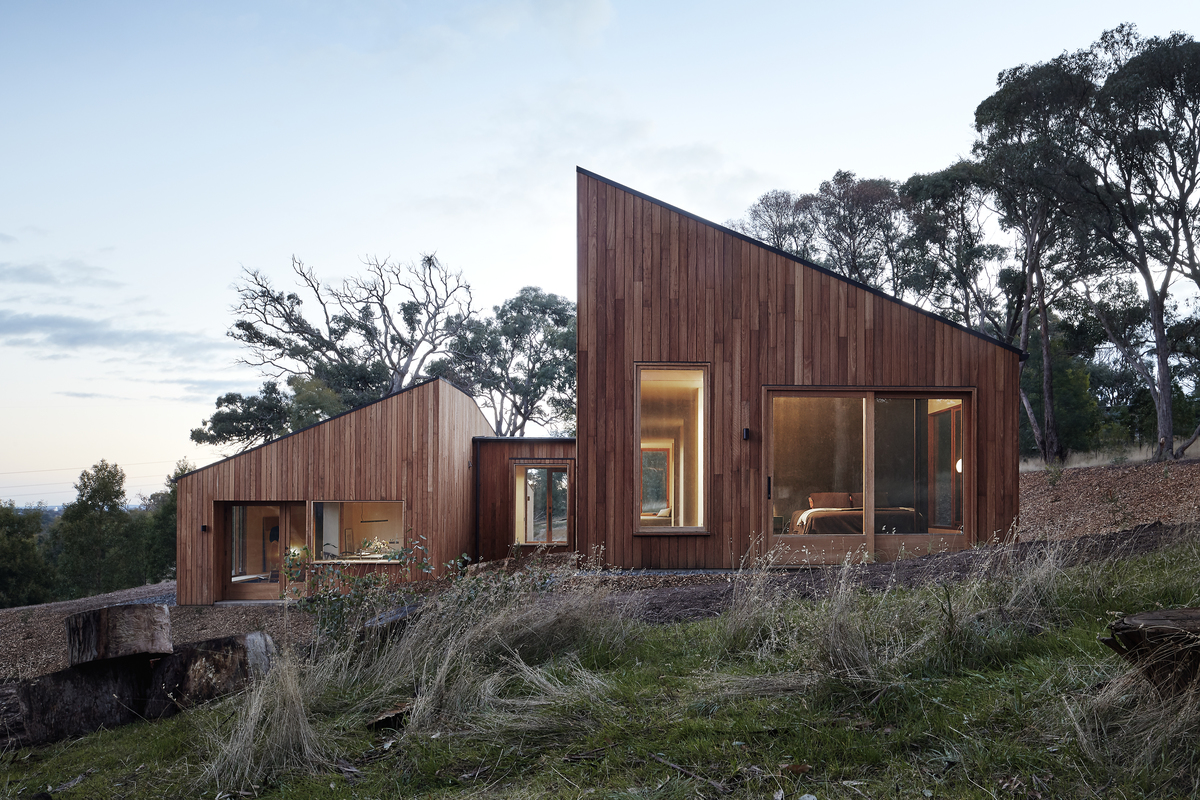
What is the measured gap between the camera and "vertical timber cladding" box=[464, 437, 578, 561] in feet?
47.4

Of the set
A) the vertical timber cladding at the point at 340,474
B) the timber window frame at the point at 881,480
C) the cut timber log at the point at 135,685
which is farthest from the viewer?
the vertical timber cladding at the point at 340,474

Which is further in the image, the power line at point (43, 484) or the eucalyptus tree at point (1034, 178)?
the power line at point (43, 484)

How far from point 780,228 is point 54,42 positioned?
19.0m

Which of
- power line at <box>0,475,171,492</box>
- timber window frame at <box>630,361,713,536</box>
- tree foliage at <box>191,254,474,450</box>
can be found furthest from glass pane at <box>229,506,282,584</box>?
power line at <box>0,475,171,492</box>

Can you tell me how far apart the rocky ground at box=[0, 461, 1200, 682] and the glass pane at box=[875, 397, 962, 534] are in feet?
3.38

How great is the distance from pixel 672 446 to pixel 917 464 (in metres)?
2.78

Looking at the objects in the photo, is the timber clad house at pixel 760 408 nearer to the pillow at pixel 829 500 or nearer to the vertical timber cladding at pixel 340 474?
the pillow at pixel 829 500

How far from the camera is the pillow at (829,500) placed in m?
7.55

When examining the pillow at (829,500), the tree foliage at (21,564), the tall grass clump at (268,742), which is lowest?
the tree foliage at (21,564)

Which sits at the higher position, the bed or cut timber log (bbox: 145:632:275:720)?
the bed

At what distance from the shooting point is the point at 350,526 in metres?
12.1

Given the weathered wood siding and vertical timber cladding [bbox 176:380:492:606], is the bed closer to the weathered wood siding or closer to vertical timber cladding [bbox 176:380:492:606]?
vertical timber cladding [bbox 176:380:492:606]

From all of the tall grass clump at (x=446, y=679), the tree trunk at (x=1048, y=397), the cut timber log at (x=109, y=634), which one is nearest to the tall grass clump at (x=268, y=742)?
the tall grass clump at (x=446, y=679)

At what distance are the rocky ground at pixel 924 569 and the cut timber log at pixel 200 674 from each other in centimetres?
33
